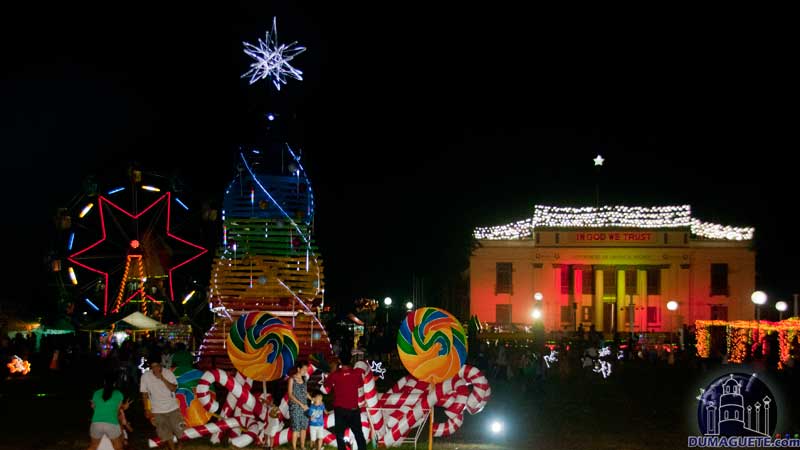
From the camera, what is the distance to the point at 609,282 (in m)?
61.0

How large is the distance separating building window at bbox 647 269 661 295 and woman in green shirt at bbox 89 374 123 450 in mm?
53217

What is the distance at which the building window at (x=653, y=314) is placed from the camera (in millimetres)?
60000

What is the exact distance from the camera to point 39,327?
3584 centimetres

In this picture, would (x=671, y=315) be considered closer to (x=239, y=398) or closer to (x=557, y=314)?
(x=557, y=314)

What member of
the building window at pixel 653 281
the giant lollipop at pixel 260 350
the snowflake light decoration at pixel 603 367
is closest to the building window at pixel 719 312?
the building window at pixel 653 281

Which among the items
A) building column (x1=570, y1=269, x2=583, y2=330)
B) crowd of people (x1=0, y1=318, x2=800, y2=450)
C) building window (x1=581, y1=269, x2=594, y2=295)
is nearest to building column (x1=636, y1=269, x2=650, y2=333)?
building window (x1=581, y1=269, x2=594, y2=295)

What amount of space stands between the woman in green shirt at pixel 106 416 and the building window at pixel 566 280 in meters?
52.1

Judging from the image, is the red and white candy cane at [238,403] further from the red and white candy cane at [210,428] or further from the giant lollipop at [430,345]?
the giant lollipop at [430,345]

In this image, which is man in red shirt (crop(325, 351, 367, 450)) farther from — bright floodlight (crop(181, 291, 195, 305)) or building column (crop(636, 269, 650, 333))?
building column (crop(636, 269, 650, 333))

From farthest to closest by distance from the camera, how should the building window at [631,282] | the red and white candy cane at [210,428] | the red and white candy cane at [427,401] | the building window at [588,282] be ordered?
the building window at [588,282] → the building window at [631,282] → the red and white candy cane at [427,401] → the red and white candy cane at [210,428]

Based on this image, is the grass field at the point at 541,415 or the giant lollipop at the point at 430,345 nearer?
the giant lollipop at the point at 430,345

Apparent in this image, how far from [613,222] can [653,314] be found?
6.18 meters

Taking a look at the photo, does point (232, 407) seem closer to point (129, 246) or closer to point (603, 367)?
point (603, 367)

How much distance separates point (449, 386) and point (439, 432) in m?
0.76
